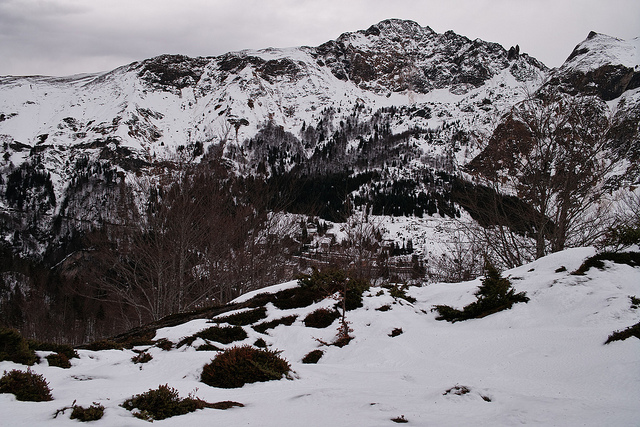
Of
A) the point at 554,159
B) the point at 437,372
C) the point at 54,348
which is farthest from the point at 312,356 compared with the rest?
the point at 554,159

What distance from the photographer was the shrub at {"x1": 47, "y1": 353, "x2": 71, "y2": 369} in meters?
6.91

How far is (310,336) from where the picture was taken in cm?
999

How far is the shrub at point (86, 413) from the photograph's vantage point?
394 cm

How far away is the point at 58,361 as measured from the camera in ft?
22.9

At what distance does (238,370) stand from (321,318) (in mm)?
4880

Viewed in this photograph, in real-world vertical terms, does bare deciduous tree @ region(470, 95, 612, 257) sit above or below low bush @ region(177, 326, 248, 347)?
above

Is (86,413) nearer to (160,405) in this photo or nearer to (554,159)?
(160,405)

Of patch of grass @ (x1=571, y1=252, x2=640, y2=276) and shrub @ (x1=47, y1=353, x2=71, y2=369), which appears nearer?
shrub @ (x1=47, y1=353, x2=71, y2=369)

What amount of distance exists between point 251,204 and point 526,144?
585 inches

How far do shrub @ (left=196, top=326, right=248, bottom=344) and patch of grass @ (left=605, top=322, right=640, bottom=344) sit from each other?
8289 mm

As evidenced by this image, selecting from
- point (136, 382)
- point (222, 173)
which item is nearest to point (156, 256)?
point (222, 173)

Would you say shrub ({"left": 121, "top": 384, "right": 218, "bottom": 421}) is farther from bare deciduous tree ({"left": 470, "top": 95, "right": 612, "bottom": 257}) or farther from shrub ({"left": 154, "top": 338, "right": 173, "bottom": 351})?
bare deciduous tree ({"left": 470, "top": 95, "right": 612, "bottom": 257})

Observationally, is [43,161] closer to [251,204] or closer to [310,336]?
[251,204]

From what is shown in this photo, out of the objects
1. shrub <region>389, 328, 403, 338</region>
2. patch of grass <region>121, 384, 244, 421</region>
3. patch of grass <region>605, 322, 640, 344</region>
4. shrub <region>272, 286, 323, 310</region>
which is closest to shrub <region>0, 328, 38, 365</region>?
patch of grass <region>121, 384, 244, 421</region>
